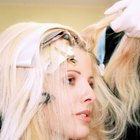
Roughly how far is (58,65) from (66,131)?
0.21m

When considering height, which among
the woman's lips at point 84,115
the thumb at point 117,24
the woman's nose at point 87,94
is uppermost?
the thumb at point 117,24

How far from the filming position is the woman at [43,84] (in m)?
0.87

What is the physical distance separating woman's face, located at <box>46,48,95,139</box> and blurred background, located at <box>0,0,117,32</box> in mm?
2157

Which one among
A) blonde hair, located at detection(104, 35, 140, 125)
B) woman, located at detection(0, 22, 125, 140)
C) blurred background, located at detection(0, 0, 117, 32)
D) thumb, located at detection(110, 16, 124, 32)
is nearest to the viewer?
woman, located at detection(0, 22, 125, 140)

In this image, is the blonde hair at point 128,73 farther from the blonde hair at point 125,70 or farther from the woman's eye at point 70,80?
the woman's eye at point 70,80

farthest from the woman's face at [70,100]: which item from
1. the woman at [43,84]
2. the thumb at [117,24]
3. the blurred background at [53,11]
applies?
the blurred background at [53,11]

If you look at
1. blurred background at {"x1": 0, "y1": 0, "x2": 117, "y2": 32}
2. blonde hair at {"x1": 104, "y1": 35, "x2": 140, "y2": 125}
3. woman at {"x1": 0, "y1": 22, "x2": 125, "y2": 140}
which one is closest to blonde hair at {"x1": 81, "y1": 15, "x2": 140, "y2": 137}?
blonde hair at {"x1": 104, "y1": 35, "x2": 140, "y2": 125}

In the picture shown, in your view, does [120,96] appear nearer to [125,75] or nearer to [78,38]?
[125,75]

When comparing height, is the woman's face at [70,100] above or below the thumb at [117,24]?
below

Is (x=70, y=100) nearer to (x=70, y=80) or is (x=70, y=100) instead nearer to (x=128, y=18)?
(x=70, y=80)

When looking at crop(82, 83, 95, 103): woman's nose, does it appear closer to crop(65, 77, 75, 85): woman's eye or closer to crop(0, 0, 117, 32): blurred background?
crop(65, 77, 75, 85): woman's eye

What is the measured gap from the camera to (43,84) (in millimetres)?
906

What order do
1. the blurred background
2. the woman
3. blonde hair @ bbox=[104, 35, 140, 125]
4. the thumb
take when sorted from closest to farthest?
the woman → the thumb → blonde hair @ bbox=[104, 35, 140, 125] → the blurred background

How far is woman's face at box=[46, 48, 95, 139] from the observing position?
0.92m
